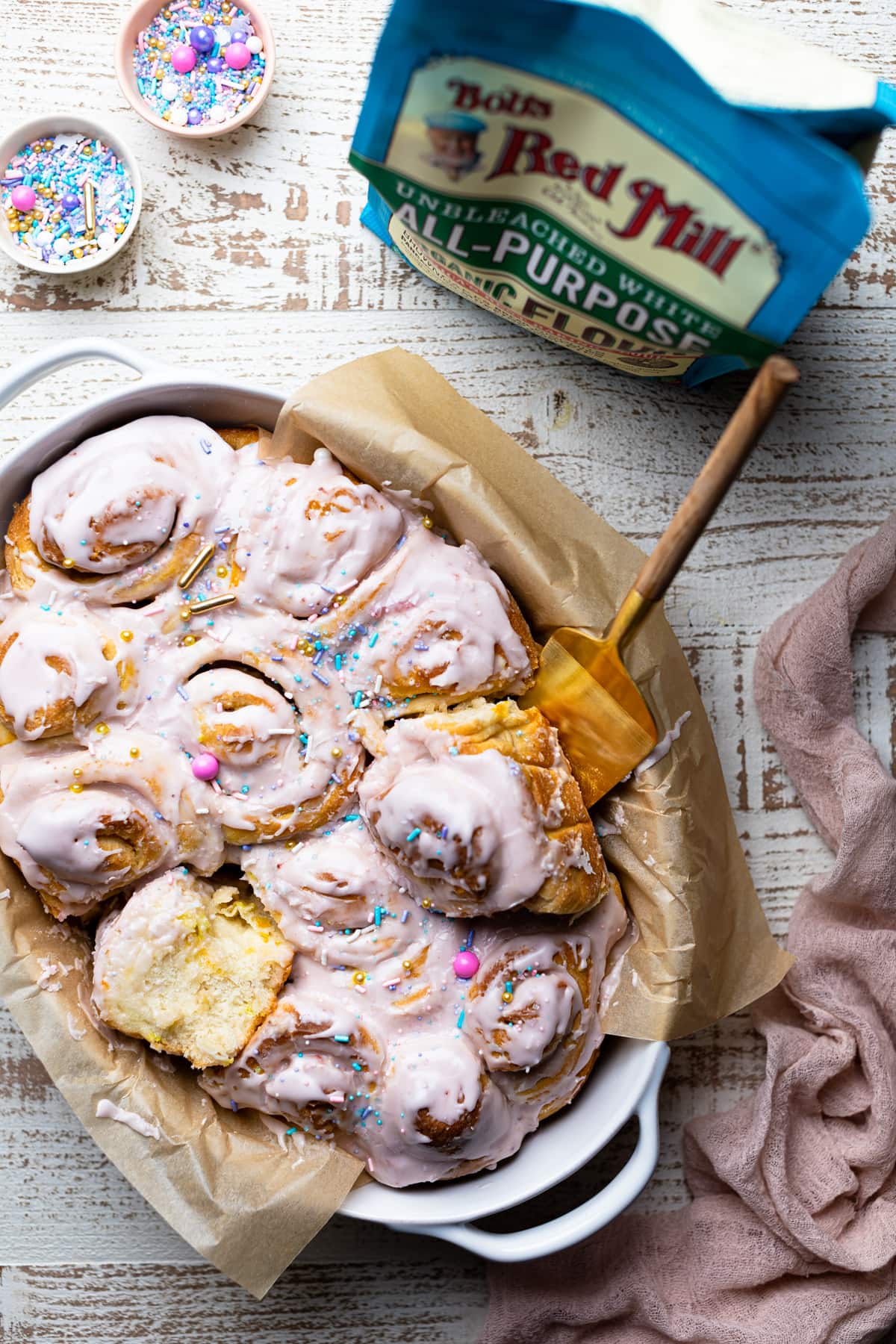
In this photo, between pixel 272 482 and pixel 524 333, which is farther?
pixel 524 333

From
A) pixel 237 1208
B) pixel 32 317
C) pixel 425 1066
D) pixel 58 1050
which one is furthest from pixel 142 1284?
pixel 32 317

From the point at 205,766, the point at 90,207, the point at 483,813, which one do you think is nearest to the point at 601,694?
the point at 483,813

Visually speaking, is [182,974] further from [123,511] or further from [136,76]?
[136,76]

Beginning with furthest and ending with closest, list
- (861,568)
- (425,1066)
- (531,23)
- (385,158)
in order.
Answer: (861,568) → (425,1066) → (385,158) → (531,23)

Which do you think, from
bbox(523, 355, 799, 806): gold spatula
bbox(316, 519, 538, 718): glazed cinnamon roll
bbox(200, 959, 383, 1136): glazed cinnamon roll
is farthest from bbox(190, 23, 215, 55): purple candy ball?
bbox(200, 959, 383, 1136): glazed cinnamon roll

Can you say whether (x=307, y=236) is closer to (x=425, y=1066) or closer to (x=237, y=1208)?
(x=425, y=1066)

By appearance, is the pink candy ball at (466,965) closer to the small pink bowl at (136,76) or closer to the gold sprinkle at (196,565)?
the gold sprinkle at (196,565)
